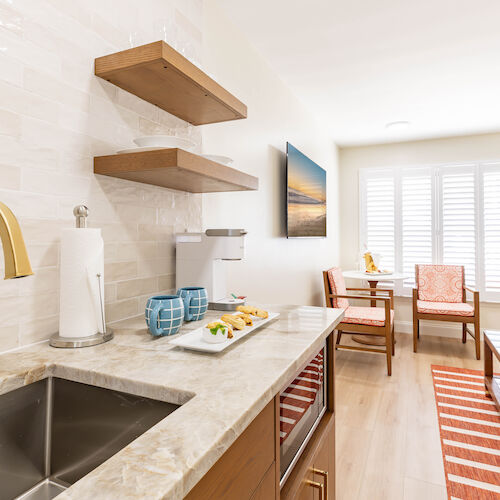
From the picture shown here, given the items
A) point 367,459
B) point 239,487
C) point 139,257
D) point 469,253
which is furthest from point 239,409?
point 469,253

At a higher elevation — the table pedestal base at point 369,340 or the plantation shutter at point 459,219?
the plantation shutter at point 459,219

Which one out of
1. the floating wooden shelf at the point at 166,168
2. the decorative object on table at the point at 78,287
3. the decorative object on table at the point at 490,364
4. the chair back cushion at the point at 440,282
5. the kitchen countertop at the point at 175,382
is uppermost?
the floating wooden shelf at the point at 166,168

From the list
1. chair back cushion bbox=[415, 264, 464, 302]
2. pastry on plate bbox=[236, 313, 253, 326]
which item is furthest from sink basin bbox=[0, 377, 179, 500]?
chair back cushion bbox=[415, 264, 464, 302]

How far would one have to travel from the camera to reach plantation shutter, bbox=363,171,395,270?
4.88 meters

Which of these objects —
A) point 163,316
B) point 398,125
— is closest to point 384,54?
point 398,125

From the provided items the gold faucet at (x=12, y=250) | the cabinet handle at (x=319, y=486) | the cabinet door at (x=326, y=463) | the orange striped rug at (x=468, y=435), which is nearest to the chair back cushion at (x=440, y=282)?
the orange striped rug at (x=468, y=435)

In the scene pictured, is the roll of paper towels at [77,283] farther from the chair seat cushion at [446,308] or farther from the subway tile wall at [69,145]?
the chair seat cushion at [446,308]

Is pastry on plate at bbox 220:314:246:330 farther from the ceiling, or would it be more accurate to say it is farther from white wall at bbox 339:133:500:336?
white wall at bbox 339:133:500:336

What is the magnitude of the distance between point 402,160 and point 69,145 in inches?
184

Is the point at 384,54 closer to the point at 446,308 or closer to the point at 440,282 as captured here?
the point at 446,308

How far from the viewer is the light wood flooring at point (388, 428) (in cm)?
176

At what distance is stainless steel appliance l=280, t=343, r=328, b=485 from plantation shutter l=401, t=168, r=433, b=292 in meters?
3.94

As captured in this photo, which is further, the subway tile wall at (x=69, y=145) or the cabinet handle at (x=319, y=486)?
the cabinet handle at (x=319, y=486)

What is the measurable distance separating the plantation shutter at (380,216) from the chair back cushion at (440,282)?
19.7 inches
